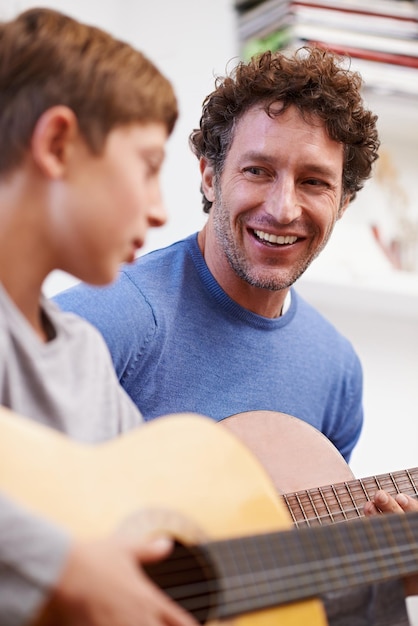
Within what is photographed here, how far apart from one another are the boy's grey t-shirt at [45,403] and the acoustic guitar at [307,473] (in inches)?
14.6

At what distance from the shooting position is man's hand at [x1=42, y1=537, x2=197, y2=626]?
69 cm

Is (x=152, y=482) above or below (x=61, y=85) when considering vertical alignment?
below

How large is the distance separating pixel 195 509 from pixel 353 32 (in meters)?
1.75

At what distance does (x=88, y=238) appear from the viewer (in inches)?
33.4

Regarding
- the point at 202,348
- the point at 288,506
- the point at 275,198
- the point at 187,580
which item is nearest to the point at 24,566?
the point at 187,580

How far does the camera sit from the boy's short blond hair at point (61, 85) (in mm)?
850

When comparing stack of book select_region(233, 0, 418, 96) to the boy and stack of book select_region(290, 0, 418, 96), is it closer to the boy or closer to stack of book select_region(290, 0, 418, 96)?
stack of book select_region(290, 0, 418, 96)

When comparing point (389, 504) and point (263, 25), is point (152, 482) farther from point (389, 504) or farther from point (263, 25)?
point (263, 25)

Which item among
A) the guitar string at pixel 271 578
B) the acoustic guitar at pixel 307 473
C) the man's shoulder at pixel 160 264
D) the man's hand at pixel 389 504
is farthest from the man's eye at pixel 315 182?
the guitar string at pixel 271 578

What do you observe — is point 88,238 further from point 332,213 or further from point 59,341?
point 332,213

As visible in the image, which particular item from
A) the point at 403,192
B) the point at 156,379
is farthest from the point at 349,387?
the point at 403,192

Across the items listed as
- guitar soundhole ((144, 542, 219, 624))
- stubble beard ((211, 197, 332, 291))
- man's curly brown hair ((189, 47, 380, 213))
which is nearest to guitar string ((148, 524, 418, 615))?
guitar soundhole ((144, 542, 219, 624))

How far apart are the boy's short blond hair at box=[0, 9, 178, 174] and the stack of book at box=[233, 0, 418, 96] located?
141cm

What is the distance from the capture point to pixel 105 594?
69 cm
